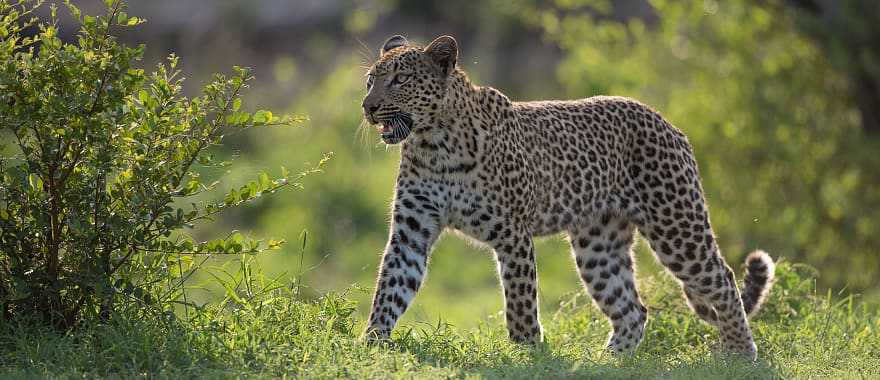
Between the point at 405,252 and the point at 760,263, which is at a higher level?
the point at 405,252

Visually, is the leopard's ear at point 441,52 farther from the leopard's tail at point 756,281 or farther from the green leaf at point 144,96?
the leopard's tail at point 756,281

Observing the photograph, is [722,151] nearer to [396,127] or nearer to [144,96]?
[396,127]

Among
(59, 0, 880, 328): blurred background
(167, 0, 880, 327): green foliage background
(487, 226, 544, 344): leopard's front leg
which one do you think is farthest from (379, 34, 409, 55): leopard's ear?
(167, 0, 880, 327): green foliage background

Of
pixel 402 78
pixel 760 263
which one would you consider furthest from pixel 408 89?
pixel 760 263

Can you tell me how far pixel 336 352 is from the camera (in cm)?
699

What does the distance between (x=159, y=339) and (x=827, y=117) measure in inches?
440

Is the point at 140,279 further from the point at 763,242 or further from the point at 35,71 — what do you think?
the point at 763,242

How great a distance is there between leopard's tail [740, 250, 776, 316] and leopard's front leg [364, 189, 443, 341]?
258cm

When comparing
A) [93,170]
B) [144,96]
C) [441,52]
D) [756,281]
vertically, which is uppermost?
[441,52]

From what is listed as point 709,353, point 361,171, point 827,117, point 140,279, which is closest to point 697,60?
point 827,117

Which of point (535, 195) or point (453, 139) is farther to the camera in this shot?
point (535, 195)

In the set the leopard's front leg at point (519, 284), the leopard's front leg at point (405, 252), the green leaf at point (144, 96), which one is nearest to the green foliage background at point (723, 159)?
the leopard's front leg at point (519, 284)

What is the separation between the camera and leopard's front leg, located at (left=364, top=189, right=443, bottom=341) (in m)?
7.74

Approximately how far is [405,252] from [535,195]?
101 centimetres
